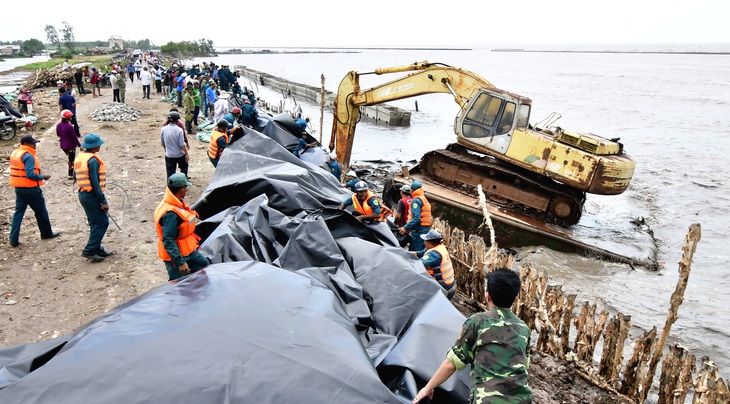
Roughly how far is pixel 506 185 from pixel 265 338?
321 inches

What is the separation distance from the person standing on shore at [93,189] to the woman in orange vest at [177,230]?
1.83m

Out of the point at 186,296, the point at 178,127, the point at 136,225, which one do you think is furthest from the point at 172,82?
A: the point at 186,296

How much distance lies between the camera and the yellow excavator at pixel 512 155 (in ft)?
28.8

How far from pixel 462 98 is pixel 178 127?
5.79m

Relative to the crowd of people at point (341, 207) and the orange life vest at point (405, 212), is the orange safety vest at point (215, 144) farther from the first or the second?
the orange life vest at point (405, 212)

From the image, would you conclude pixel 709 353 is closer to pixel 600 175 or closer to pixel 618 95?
pixel 600 175

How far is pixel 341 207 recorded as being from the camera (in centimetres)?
565

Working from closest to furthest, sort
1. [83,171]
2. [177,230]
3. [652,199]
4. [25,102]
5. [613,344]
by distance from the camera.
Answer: [177,230] → [613,344] → [83,171] → [652,199] → [25,102]

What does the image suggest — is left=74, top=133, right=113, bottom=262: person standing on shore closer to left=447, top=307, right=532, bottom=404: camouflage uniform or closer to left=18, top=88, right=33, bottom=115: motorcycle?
left=447, top=307, right=532, bottom=404: camouflage uniform

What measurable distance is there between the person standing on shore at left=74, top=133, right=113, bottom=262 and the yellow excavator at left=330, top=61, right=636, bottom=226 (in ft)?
21.3

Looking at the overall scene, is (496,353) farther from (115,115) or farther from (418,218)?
(115,115)

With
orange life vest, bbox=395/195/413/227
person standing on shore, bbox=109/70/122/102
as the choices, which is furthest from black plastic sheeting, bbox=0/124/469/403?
person standing on shore, bbox=109/70/122/102

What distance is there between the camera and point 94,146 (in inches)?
211

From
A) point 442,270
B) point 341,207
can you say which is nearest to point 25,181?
point 341,207
